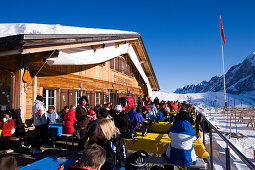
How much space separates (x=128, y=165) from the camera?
8.08 feet

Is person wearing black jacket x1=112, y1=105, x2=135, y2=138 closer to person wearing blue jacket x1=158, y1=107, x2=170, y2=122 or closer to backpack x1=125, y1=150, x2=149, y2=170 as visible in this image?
backpack x1=125, y1=150, x2=149, y2=170

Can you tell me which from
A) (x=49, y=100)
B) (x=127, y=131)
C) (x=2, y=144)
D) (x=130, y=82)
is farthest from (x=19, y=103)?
(x=130, y=82)

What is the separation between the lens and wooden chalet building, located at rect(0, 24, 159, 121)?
15.5 feet

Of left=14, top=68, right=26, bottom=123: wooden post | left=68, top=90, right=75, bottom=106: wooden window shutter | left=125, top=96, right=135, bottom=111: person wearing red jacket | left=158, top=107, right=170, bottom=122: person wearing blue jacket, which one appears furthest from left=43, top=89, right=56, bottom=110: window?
left=158, top=107, right=170, bottom=122: person wearing blue jacket

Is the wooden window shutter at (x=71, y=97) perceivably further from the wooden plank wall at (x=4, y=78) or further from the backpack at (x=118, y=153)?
the backpack at (x=118, y=153)

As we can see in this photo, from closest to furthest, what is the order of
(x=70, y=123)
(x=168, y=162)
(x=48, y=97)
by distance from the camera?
(x=168, y=162) < (x=70, y=123) < (x=48, y=97)

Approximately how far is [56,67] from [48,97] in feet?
4.60

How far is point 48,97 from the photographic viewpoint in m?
7.57

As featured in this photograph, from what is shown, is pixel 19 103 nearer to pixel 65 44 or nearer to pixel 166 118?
pixel 65 44

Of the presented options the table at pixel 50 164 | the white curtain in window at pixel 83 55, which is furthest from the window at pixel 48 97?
the table at pixel 50 164

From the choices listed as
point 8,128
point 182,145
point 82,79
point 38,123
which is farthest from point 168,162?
point 82,79

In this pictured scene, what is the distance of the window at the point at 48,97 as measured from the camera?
7.40 metres

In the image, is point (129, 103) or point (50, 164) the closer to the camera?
point (50, 164)

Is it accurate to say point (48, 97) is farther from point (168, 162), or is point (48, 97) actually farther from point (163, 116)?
point (163, 116)
